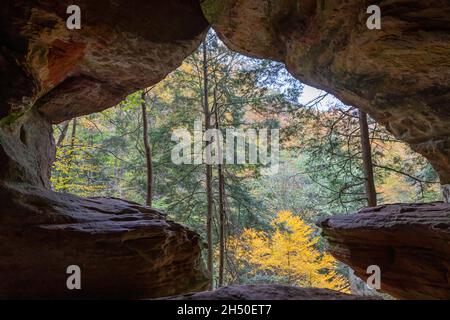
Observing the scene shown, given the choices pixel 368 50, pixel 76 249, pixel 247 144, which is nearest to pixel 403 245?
pixel 368 50

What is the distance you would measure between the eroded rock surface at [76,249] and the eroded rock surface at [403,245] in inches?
147

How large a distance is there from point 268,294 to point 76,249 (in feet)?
9.54

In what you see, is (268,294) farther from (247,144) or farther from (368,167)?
(247,144)

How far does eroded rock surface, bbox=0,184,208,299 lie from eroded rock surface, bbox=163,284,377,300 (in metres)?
1.04

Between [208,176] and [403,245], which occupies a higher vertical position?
[208,176]

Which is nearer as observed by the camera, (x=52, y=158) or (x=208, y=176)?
(x=52, y=158)

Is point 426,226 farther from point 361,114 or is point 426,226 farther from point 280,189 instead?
point 280,189

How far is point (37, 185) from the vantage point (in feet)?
17.3

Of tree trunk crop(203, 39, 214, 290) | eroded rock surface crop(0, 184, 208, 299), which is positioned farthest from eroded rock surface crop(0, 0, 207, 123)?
tree trunk crop(203, 39, 214, 290)

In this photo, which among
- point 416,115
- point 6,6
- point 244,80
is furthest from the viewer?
point 244,80

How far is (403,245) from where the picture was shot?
5.31 metres

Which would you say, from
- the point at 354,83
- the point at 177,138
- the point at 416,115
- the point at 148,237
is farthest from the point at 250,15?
the point at 177,138

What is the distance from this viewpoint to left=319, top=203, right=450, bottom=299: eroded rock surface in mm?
4754

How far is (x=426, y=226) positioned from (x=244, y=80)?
7769 millimetres
